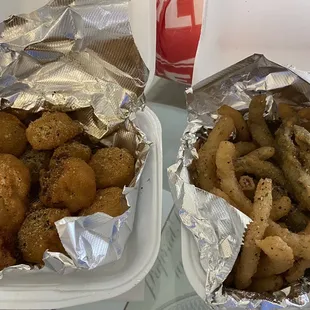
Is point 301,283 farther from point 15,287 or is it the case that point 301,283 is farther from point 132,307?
point 15,287

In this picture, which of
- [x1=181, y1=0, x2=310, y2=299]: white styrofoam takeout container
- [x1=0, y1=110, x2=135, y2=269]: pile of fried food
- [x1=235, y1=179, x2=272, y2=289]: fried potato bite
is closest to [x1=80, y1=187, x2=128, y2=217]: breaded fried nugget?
[x1=0, y1=110, x2=135, y2=269]: pile of fried food

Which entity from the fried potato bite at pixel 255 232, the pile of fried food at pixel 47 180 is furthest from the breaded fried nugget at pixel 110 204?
the fried potato bite at pixel 255 232

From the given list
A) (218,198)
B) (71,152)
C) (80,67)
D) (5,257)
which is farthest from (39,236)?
(80,67)

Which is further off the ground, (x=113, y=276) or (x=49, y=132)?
(x=49, y=132)

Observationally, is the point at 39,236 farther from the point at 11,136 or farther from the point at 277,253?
the point at 277,253

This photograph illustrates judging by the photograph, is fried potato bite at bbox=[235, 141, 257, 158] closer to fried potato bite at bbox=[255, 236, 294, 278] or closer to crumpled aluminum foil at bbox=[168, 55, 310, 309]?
crumpled aluminum foil at bbox=[168, 55, 310, 309]
